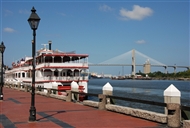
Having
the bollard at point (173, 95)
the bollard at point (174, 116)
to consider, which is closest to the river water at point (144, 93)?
the bollard at point (173, 95)

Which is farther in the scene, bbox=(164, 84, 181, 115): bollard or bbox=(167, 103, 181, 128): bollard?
bbox=(164, 84, 181, 115): bollard

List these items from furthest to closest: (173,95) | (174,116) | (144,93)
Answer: (144,93) → (173,95) → (174,116)

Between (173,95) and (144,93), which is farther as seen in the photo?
(144,93)

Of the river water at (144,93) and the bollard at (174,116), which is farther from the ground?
the bollard at (174,116)

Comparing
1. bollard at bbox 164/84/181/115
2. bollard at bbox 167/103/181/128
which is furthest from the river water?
bollard at bbox 167/103/181/128

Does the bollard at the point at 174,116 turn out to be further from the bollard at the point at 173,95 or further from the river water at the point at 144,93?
the river water at the point at 144,93

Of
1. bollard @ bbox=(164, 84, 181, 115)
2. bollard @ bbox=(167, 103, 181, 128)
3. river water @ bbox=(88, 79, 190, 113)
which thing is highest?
bollard @ bbox=(164, 84, 181, 115)

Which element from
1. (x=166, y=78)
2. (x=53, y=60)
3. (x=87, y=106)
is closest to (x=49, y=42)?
(x=53, y=60)

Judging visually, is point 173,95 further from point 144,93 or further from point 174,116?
point 144,93

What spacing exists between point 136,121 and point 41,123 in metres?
3.73

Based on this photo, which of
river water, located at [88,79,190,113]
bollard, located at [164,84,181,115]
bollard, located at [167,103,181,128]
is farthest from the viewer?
river water, located at [88,79,190,113]

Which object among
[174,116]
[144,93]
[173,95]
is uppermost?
[173,95]

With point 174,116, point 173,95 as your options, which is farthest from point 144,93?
point 174,116

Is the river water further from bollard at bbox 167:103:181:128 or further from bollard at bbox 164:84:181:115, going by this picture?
bollard at bbox 167:103:181:128
